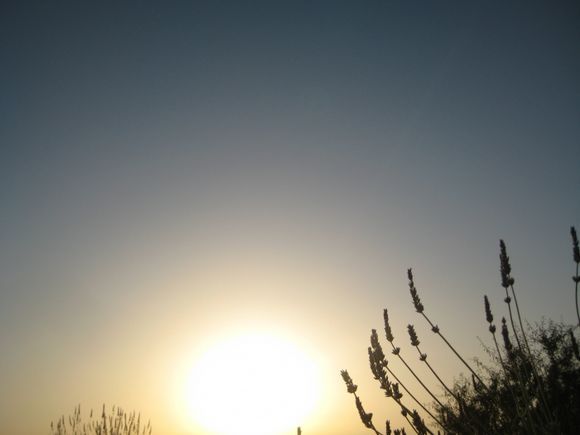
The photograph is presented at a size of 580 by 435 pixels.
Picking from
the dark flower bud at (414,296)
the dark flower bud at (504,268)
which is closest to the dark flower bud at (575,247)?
the dark flower bud at (504,268)

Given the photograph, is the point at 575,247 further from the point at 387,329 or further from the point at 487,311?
the point at 387,329

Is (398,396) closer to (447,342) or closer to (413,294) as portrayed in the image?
(447,342)

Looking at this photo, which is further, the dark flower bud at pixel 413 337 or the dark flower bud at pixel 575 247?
the dark flower bud at pixel 413 337

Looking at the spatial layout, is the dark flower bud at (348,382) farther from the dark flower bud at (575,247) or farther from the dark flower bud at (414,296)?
the dark flower bud at (575,247)

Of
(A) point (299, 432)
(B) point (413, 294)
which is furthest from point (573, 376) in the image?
(B) point (413, 294)

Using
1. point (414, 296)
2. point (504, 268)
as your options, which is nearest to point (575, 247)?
point (504, 268)

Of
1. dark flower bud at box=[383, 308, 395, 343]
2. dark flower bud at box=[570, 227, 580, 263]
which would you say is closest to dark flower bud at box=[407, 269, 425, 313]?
dark flower bud at box=[383, 308, 395, 343]

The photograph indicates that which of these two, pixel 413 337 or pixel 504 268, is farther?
pixel 413 337

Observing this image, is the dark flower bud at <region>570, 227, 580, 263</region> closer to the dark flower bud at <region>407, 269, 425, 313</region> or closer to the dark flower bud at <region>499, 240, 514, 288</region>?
the dark flower bud at <region>499, 240, 514, 288</region>

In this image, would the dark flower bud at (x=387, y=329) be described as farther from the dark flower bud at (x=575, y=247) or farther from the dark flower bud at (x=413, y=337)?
the dark flower bud at (x=575, y=247)

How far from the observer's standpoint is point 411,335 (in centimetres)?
383

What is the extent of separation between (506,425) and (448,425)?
0.49 meters

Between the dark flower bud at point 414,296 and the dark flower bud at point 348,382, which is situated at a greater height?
the dark flower bud at point 414,296

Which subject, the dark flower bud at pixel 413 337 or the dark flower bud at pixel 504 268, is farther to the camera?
the dark flower bud at pixel 413 337
